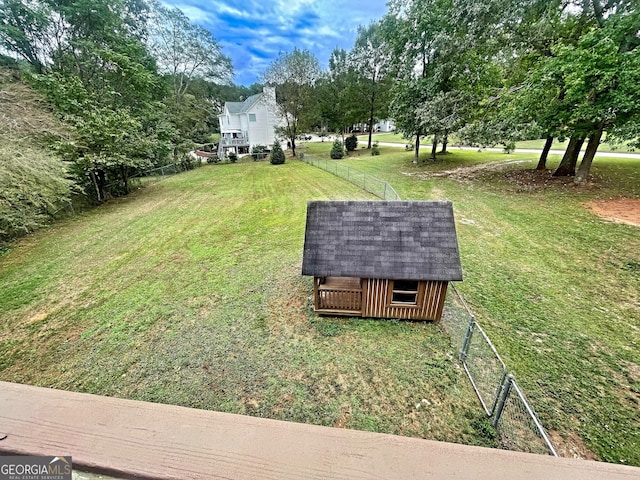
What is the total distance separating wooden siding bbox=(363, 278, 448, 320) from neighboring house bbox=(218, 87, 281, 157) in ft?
114

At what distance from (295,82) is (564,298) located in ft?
103

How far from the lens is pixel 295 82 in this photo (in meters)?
31.3

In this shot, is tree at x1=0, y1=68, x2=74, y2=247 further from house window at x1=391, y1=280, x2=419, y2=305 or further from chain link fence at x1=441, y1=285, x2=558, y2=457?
chain link fence at x1=441, y1=285, x2=558, y2=457

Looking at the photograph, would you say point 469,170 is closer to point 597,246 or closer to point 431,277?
point 597,246

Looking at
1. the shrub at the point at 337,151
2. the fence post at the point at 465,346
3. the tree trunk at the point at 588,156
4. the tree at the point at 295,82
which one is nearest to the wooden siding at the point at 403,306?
the fence post at the point at 465,346

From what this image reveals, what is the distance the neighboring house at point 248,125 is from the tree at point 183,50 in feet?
15.3

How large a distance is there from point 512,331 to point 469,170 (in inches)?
722

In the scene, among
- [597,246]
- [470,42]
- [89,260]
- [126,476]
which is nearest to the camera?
[126,476]

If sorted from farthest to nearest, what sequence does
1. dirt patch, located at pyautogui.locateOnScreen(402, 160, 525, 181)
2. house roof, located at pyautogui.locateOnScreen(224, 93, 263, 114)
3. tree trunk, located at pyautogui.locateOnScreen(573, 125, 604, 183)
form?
house roof, located at pyautogui.locateOnScreen(224, 93, 263, 114)
dirt patch, located at pyautogui.locateOnScreen(402, 160, 525, 181)
tree trunk, located at pyautogui.locateOnScreen(573, 125, 604, 183)

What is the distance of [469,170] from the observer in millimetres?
22047

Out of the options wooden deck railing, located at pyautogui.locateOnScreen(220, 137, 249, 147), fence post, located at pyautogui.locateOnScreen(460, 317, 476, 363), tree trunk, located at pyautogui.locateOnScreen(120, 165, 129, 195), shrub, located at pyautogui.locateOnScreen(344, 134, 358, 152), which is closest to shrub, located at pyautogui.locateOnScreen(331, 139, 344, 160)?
shrub, located at pyautogui.locateOnScreen(344, 134, 358, 152)

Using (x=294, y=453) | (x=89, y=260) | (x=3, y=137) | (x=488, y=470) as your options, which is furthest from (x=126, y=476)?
(x=3, y=137)

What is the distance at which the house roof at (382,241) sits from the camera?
6.79 metres

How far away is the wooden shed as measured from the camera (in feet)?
22.4
